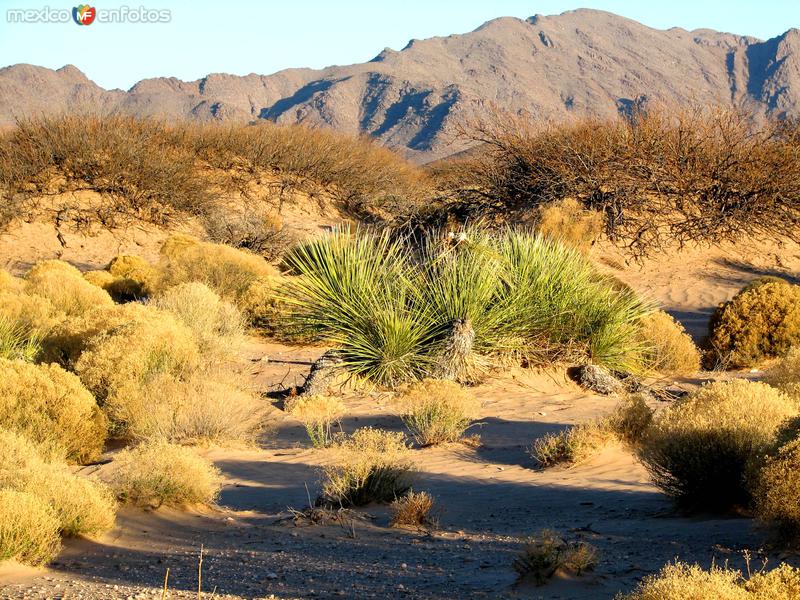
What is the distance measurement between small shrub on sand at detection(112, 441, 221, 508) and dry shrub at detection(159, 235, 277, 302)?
10.5 metres

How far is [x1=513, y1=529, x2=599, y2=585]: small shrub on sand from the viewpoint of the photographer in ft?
17.7

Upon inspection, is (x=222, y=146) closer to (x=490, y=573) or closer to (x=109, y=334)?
(x=109, y=334)

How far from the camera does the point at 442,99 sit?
365 feet

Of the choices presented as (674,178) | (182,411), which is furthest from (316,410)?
(674,178)

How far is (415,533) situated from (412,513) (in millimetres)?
204

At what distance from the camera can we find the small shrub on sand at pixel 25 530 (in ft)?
19.6

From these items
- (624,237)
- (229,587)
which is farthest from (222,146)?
(229,587)

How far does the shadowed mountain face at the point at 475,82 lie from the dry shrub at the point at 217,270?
80.2m

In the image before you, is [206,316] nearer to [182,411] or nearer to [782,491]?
[182,411]

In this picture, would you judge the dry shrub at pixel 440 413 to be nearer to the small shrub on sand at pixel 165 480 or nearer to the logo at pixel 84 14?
the small shrub on sand at pixel 165 480

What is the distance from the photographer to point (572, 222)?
79.0 ft

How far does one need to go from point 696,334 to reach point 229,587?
1422cm

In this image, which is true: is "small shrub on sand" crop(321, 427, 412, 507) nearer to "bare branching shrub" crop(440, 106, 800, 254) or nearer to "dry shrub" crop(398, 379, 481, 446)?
"dry shrub" crop(398, 379, 481, 446)

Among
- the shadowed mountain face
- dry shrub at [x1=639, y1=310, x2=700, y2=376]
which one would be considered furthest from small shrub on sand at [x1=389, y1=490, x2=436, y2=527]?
the shadowed mountain face
